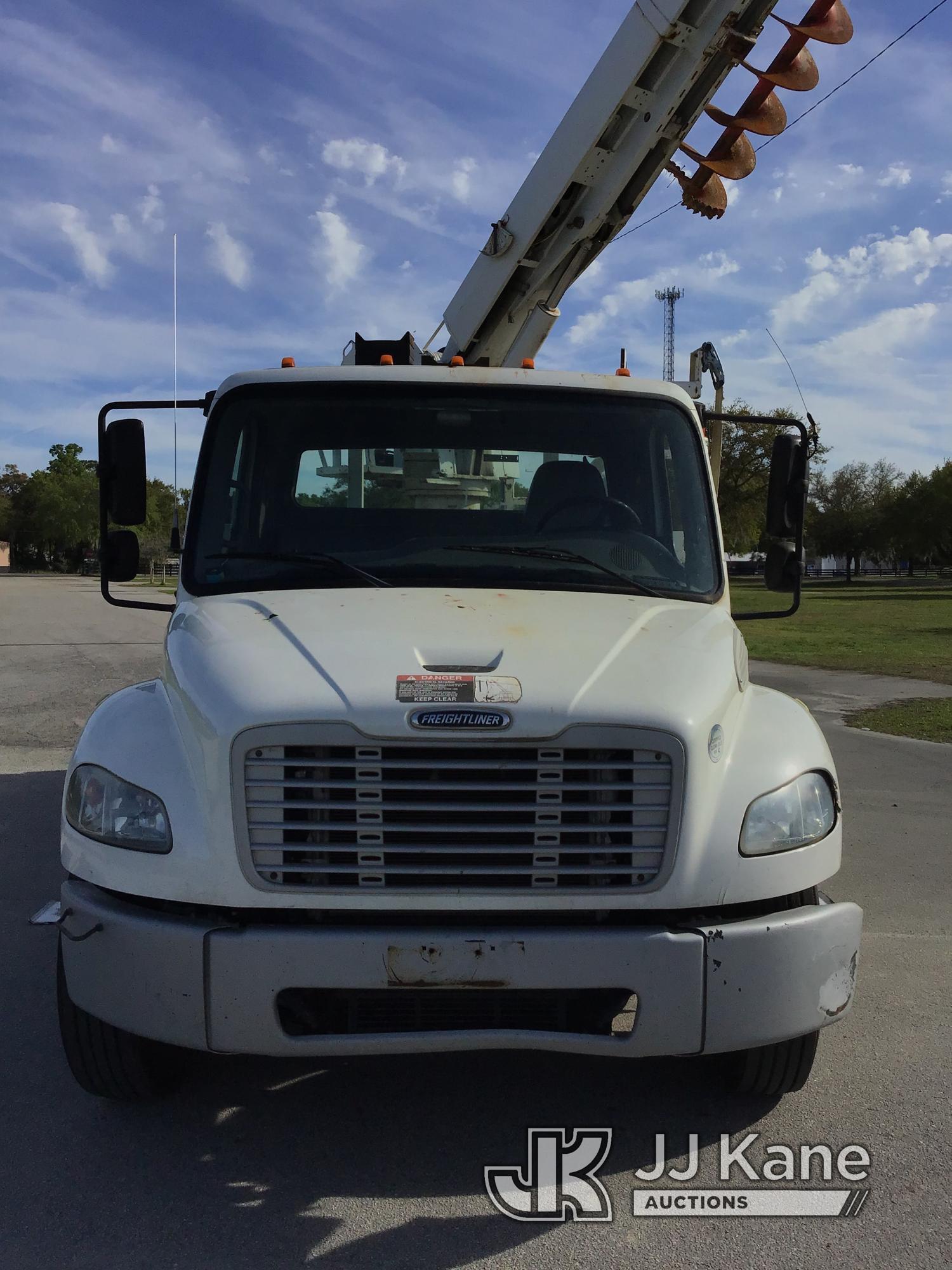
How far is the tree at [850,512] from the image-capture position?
7669 centimetres

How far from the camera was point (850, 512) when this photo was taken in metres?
77.5

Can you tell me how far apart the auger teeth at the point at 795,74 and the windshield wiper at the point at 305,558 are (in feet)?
18.7

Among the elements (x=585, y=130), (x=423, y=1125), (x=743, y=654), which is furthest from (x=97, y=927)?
(x=585, y=130)

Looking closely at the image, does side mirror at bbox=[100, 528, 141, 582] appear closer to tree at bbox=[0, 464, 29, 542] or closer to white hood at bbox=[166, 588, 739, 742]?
white hood at bbox=[166, 588, 739, 742]

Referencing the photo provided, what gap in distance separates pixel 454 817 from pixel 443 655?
17.8 inches

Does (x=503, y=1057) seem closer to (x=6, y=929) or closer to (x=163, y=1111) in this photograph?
(x=163, y=1111)

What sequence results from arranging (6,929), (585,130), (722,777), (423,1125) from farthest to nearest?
(585,130) < (6,929) < (423,1125) < (722,777)

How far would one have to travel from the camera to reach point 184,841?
9.30ft

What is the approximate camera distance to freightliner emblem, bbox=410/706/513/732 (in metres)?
2.75

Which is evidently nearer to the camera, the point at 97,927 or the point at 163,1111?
the point at 97,927

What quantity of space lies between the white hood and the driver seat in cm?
52

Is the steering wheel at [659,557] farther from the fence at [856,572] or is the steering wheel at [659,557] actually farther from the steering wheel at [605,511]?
→ the fence at [856,572]

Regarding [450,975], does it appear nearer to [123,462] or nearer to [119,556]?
[123,462]

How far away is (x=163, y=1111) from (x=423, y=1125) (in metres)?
0.79
